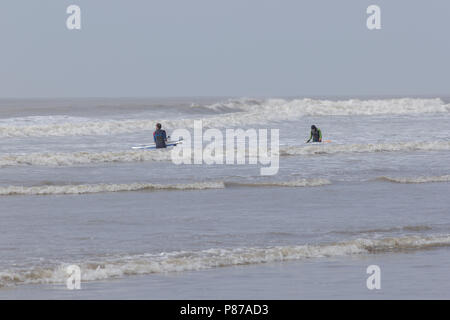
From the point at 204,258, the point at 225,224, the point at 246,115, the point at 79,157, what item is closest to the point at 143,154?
the point at 79,157

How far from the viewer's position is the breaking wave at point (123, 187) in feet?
54.1

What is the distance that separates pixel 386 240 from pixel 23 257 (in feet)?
16.8

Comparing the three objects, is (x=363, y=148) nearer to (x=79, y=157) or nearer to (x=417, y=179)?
(x=417, y=179)

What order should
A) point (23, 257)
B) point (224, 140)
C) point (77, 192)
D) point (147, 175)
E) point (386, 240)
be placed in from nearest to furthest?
point (23, 257) < point (386, 240) < point (77, 192) < point (147, 175) < point (224, 140)

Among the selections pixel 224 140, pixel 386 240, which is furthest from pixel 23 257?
pixel 224 140

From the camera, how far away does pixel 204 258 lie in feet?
32.6

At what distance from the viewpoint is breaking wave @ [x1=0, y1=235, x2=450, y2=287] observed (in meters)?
9.10

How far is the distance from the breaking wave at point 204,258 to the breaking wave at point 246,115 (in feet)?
78.9

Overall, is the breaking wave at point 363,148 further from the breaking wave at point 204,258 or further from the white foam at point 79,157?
the breaking wave at point 204,258

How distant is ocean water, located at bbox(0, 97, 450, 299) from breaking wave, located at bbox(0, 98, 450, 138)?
8.74 meters

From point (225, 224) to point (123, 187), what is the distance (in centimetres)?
512

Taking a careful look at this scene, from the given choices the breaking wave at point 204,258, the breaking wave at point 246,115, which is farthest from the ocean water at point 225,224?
the breaking wave at point 246,115
